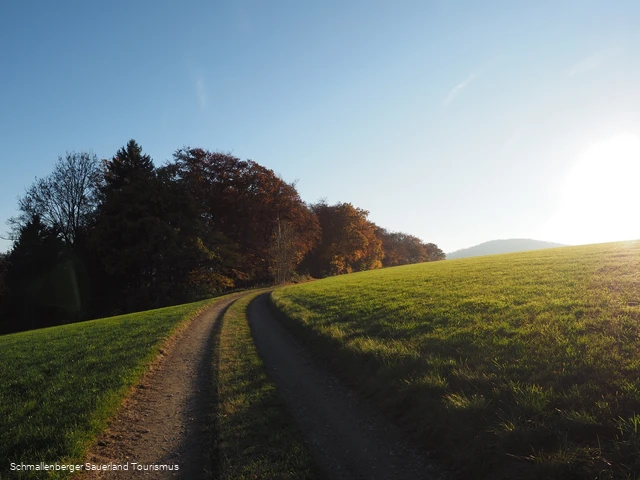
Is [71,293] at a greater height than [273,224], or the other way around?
[273,224]

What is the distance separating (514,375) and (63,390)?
10.2 meters

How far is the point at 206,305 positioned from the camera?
1059 inches

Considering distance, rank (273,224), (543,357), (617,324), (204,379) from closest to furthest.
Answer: (543,357) < (617,324) < (204,379) < (273,224)

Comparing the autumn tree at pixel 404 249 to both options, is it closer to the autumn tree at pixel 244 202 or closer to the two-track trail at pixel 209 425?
the autumn tree at pixel 244 202

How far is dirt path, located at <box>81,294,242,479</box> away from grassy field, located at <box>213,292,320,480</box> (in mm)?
329

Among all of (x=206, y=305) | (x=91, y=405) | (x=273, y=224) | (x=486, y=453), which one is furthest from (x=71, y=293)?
(x=486, y=453)

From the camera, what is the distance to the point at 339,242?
75.8 metres

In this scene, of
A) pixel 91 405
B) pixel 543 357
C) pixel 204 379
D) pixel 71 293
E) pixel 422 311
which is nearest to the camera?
pixel 543 357

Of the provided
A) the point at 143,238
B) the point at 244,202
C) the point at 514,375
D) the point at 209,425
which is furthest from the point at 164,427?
the point at 244,202

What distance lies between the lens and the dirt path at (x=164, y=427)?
5551 mm

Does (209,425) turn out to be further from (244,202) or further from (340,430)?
(244,202)

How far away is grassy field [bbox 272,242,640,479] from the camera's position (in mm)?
4480

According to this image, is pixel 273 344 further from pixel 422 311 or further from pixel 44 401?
pixel 44 401

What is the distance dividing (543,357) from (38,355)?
54.6 feet
